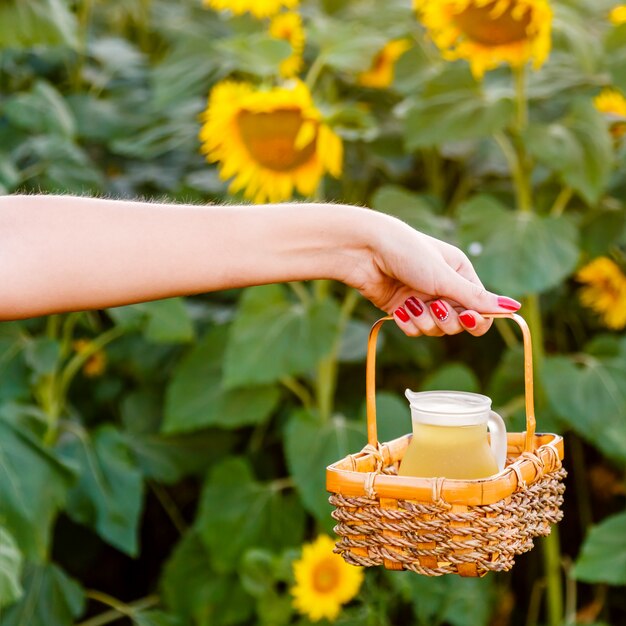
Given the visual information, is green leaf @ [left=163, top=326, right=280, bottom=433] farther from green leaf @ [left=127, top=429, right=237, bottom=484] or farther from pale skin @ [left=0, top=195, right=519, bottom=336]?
pale skin @ [left=0, top=195, right=519, bottom=336]

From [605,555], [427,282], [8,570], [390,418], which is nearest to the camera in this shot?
[427,282]

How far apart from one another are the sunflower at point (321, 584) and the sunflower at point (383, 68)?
2.59 ft

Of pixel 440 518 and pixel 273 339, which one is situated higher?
pixel 440 518

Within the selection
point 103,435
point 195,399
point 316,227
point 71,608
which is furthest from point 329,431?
point 316,227

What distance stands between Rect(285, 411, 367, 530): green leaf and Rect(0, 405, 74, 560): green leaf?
0.32 metres

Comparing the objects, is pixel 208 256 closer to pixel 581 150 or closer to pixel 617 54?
pixel 581 150

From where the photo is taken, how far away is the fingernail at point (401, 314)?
88cm

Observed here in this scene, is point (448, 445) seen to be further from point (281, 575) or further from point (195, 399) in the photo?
point (195, 399)

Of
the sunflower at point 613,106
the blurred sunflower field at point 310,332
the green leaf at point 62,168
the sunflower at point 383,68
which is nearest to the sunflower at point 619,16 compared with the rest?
the blurred sunflower field at point 310,332

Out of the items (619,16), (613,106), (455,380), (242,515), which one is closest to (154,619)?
(242,515)

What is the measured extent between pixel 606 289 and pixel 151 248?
106 cm

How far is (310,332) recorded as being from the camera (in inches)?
61.8

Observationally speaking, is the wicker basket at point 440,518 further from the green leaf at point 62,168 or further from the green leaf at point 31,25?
the green leaf at point 31,25

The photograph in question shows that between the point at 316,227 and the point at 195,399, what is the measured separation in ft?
2.65
